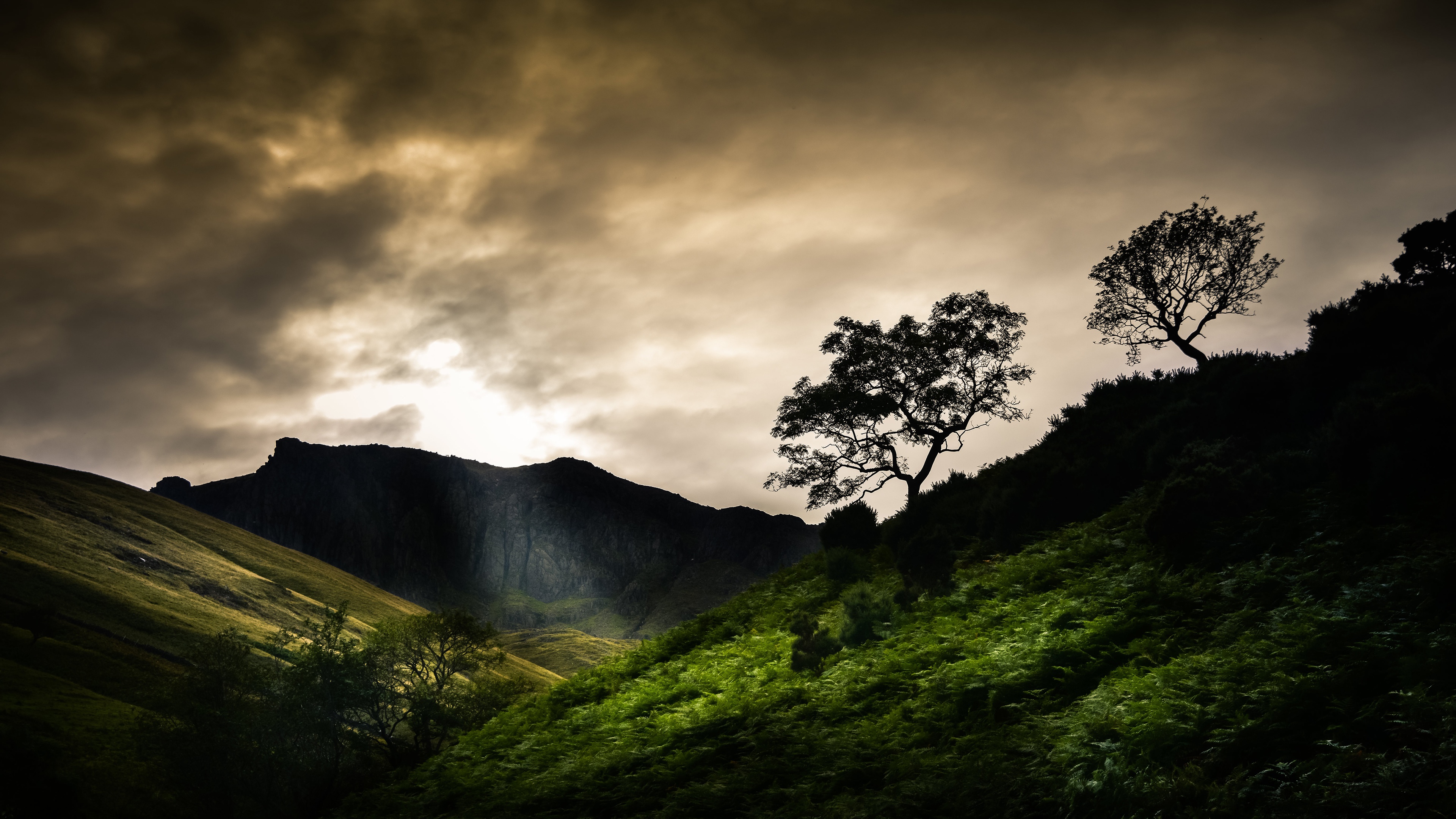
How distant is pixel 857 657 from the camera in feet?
51.8

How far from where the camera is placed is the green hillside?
727cm

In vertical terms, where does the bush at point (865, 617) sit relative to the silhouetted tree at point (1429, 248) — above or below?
below

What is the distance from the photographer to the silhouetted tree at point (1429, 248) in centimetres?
3091

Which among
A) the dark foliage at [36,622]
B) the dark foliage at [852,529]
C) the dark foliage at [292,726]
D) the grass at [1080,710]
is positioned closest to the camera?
the grass at [1080,710]

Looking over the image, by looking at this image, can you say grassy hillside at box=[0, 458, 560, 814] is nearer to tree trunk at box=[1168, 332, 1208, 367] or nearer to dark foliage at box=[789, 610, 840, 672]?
dark foliage at box=[789, 610, 840, 672]

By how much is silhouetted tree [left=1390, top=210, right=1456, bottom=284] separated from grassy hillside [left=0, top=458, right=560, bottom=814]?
236 feet

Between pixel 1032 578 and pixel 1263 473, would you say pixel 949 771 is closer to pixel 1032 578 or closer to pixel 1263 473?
pixel 1032 578

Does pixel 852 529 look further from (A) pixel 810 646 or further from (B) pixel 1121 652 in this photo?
(B) pixel 1121 652

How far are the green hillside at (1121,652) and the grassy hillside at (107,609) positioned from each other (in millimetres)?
42551

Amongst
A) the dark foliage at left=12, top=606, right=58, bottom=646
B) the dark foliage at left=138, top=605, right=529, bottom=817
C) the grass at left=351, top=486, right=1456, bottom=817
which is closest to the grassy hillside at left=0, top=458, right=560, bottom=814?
the dark foliage at left=12, top=606, right=58, bottom=646

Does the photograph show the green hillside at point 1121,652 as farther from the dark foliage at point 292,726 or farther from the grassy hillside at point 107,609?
the grassy hillside at point 107,609

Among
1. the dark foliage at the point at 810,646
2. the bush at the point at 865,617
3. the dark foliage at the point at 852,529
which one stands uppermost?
the dark foliage at the point at 852,529

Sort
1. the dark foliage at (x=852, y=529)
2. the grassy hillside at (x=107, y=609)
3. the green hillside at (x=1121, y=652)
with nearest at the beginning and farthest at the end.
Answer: the green hillside at (x=1121, y=652) → the dark foliage at (x=852, y=529) → the grassy hillside at (x=107, y=609)

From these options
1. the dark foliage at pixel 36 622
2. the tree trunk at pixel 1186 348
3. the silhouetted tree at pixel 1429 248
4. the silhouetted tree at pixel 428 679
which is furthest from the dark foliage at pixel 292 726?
the dark foliage at pixel 36 622
